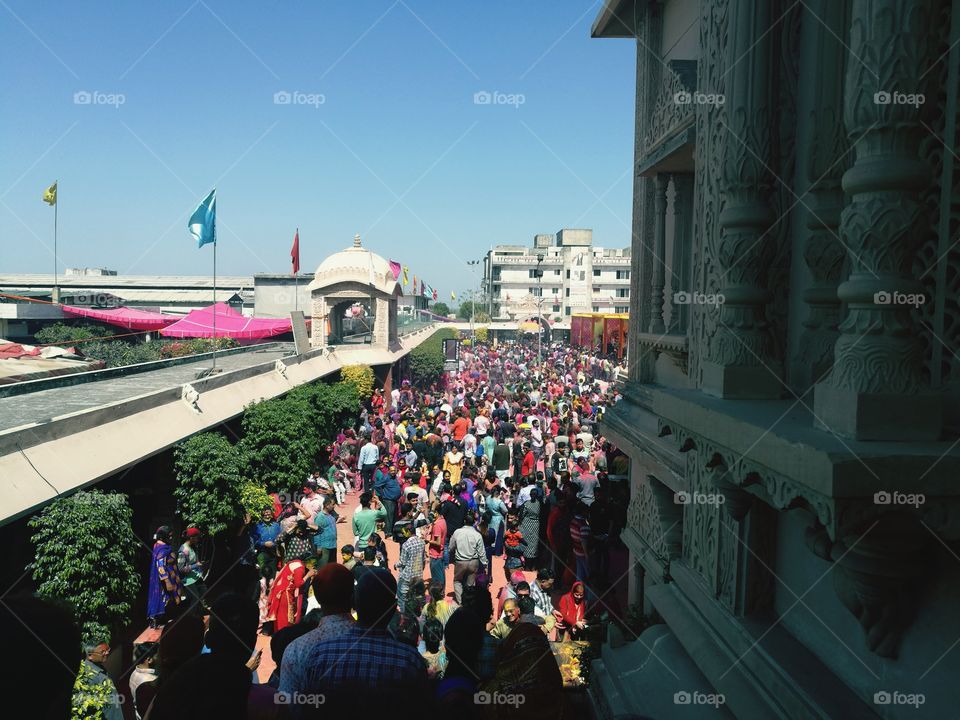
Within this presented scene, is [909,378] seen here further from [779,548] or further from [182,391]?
[182,391]

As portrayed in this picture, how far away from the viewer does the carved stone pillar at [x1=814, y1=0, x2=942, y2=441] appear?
2.01 meters

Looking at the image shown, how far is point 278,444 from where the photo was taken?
12297mm

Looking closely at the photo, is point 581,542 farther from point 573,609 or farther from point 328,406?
point 328,406

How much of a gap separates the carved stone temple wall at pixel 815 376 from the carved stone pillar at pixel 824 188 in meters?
0.01

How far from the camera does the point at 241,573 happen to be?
9.70m

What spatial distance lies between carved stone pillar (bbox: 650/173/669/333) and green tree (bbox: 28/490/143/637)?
5.62 meters

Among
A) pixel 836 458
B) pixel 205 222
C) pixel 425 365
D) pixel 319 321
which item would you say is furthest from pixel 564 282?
pixel 836 458

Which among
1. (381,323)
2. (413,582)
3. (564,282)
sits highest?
(564,282)

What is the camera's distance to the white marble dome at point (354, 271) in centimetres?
2398

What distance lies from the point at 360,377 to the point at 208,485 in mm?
12943

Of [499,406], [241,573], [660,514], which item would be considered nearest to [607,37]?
[660,514]

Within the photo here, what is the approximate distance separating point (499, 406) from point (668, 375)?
A: 525 inches

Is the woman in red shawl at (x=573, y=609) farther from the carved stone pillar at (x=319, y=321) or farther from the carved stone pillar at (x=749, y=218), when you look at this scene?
the carved stone pillar at (x=319, y=321)

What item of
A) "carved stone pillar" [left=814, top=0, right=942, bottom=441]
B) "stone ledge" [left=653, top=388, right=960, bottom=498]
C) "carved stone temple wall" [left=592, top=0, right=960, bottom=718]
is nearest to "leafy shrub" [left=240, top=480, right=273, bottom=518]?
"carved stone temple wall" [left=592, top=0, right=960, bottom=718]
